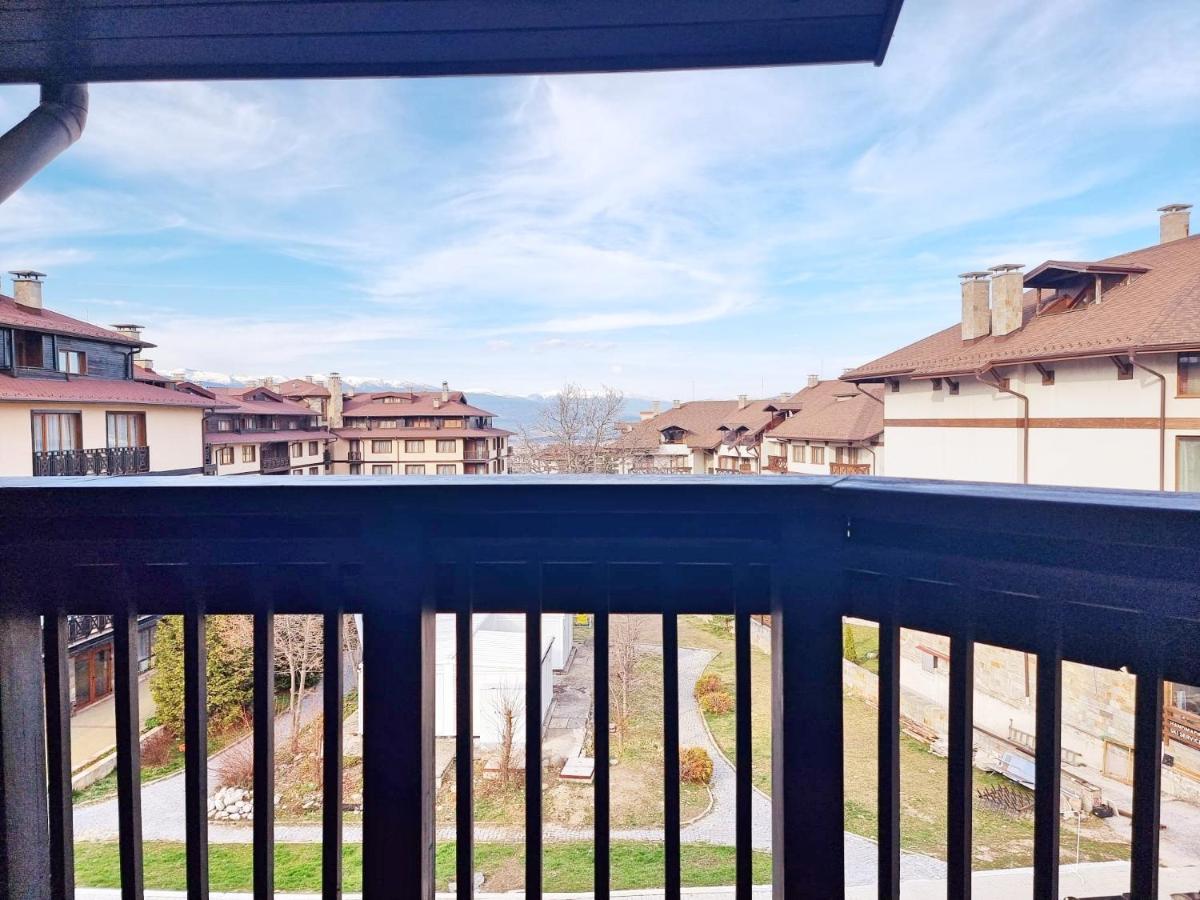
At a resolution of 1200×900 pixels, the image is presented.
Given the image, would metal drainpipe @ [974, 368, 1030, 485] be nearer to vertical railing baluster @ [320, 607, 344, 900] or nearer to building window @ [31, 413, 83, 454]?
vertical railing baluster @ [320, 607, 344, 900]

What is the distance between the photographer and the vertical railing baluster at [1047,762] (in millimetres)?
833

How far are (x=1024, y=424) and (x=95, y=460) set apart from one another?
6.03 metres

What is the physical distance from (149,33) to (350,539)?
118cm

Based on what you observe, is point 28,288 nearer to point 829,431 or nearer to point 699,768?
point 699,768

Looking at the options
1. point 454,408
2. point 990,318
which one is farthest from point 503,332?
point 990,318

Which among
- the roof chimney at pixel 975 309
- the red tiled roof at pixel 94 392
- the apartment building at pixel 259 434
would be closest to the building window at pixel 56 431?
the red tiled roof at pixel 94 392

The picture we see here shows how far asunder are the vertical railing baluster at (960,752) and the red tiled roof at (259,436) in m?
3.59

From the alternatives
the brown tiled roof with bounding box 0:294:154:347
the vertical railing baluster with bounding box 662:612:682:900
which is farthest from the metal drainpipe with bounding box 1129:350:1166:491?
the brown tiled roof with bounding box 0:294:154:347

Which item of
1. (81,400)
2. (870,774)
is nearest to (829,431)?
(870,774)

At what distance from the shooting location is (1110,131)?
369cm

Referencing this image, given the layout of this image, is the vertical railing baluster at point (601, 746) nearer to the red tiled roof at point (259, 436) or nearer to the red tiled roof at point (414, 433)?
the red tiled roof at point (414, 433)

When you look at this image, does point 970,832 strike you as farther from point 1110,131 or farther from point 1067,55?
point 1110,131

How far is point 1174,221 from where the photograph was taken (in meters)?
4.06

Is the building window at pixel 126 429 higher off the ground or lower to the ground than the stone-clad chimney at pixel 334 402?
lower
